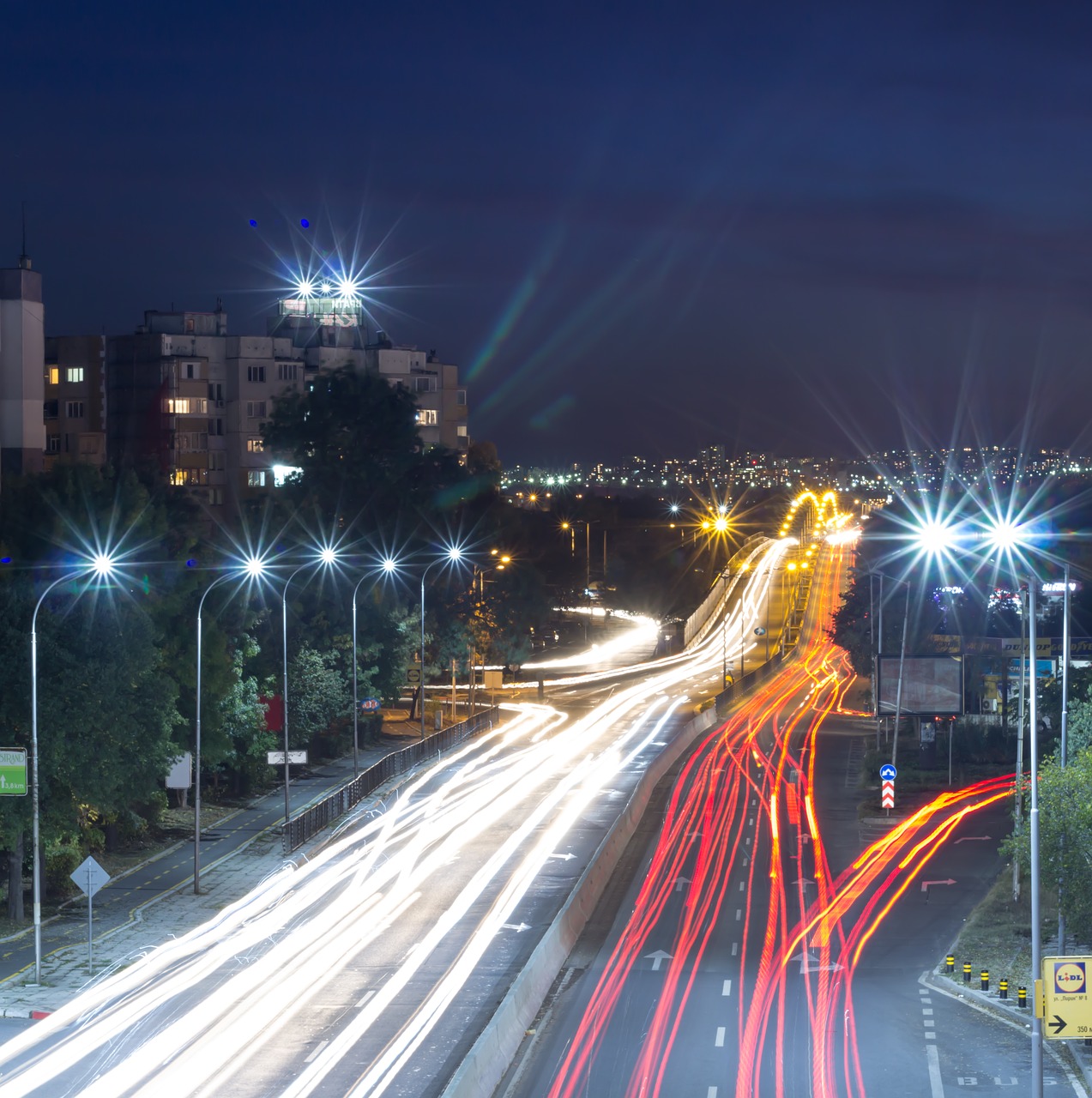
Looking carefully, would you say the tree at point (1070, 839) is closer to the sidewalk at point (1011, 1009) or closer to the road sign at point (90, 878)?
the sidewalk at point (1011, 1009)

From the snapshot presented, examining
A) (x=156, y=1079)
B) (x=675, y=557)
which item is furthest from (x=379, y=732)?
(x=675, y=557)

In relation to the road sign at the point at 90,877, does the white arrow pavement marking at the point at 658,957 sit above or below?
below

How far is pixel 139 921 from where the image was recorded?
33.8 meters

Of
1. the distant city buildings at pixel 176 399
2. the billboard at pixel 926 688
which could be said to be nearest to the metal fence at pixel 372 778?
the billboard at pixel 926 688

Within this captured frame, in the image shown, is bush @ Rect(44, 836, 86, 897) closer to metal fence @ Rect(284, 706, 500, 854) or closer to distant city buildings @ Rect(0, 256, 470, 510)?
metal fence @ Rect(284, 706, 500, 854)

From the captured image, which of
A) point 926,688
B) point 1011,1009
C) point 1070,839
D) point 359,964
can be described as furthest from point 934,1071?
point 926,688

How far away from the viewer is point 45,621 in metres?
34.2

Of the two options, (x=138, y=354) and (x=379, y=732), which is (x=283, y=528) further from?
(x=138, y=354)

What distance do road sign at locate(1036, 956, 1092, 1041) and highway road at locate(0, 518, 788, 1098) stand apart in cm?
850

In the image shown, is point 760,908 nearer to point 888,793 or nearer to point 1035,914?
point 888,793

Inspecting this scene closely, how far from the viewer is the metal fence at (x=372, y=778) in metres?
42.5

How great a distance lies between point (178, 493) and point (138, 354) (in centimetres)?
4847

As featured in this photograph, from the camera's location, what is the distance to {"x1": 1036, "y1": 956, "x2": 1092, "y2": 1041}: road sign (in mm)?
19406

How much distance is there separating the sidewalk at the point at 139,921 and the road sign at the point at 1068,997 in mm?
16298
